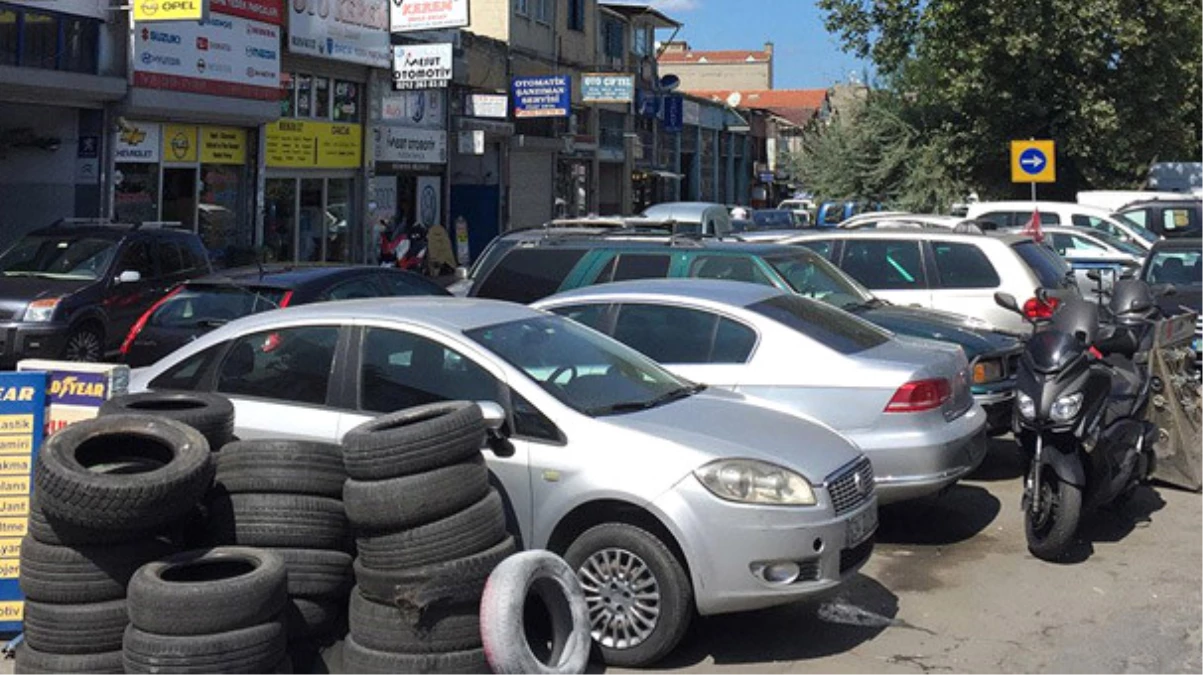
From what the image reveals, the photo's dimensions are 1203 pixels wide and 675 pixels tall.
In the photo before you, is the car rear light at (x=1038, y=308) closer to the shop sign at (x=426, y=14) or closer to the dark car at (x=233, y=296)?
the dark car at (x=233, y=296)

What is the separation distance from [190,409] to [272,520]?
0.89 meters

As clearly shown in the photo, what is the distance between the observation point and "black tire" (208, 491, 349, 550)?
17.8ft

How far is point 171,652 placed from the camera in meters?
4.81

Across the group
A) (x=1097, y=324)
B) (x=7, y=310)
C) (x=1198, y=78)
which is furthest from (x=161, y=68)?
(x=1198, y=78)

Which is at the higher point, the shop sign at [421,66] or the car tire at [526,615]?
the shop sign at [421,66]

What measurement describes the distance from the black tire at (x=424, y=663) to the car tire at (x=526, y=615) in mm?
146

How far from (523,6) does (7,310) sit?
22374mm

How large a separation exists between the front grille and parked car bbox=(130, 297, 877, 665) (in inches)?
0.5

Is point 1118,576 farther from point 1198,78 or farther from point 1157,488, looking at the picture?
point 1198,78

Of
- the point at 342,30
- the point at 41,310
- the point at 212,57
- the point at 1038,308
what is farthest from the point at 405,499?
the point at 342,30

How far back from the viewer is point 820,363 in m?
7.77

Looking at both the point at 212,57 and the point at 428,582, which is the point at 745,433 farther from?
the point at 212,57

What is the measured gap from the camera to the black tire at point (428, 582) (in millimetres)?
5137

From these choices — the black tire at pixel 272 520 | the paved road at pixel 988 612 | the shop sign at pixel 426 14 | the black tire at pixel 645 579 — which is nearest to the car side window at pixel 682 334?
the paved road at pixel 988 612
